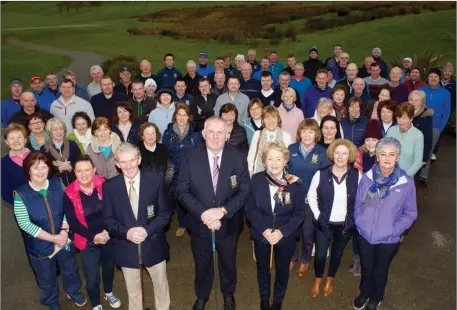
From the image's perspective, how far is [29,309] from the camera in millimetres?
4418

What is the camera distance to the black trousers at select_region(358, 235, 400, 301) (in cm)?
384

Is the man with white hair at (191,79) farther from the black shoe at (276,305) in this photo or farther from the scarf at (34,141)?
the black shoe at (276,305)

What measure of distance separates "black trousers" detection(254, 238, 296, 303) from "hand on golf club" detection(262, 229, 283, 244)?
15cm

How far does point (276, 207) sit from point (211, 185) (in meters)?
0.70

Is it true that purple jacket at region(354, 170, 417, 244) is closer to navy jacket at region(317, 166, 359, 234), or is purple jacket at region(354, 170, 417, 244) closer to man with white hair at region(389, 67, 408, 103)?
navy jacket at region(317, 166, 359, 234)

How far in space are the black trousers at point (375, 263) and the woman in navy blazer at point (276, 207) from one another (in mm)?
806

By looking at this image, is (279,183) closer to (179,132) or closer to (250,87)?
(179,132)

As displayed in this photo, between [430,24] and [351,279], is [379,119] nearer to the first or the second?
[351,279]

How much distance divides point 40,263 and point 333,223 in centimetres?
320

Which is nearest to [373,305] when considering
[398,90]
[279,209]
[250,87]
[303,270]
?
[303,270]

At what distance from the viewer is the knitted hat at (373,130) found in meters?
4.87

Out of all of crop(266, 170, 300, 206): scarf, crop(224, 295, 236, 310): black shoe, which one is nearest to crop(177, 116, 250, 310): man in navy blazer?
crop(266, 170, 300, 206): scarf

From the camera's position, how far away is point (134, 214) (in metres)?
3.55

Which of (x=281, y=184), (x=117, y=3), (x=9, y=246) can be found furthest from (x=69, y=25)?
(x=281, y=184)
